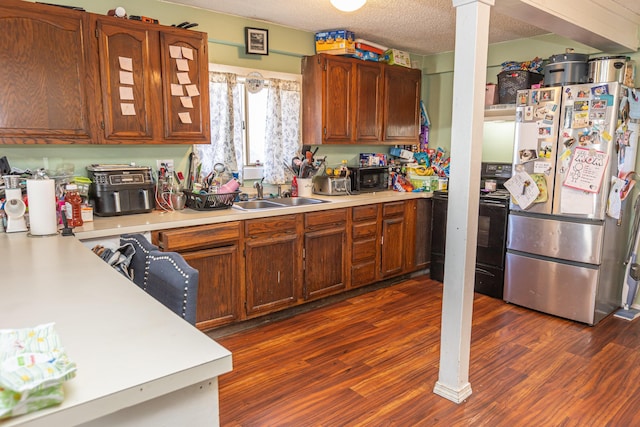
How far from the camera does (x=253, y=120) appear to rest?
12.7 feet

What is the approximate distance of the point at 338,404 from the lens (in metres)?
2.36

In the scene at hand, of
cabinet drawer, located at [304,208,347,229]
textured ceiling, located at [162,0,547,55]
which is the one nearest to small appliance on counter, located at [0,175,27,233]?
textured ceiling, located at [162,0,547,55]

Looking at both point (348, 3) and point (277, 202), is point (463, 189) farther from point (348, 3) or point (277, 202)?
point (277, 202)

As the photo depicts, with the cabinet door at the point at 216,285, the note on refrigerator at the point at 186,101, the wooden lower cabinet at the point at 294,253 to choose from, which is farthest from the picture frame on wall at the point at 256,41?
the cabinet door at the point at 216,285

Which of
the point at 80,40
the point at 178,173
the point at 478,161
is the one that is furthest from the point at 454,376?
the point at 80,40

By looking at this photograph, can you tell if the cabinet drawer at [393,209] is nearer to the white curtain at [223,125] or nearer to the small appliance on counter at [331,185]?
the small appliance on counter at [331,185]

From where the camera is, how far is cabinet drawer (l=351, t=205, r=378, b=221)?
12.6 ft

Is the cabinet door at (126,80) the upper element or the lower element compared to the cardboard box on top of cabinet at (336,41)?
lower

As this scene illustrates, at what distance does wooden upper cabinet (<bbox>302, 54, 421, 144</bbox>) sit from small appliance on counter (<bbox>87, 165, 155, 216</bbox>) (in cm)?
161

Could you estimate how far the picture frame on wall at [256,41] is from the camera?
3.63 m

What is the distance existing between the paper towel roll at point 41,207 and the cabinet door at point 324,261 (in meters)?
1.75

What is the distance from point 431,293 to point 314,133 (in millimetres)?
1830

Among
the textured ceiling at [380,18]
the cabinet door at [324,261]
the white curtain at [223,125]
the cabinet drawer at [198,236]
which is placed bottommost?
the cabinet door at [324,261]

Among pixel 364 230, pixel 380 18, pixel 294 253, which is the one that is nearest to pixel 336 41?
pixel 380 18
